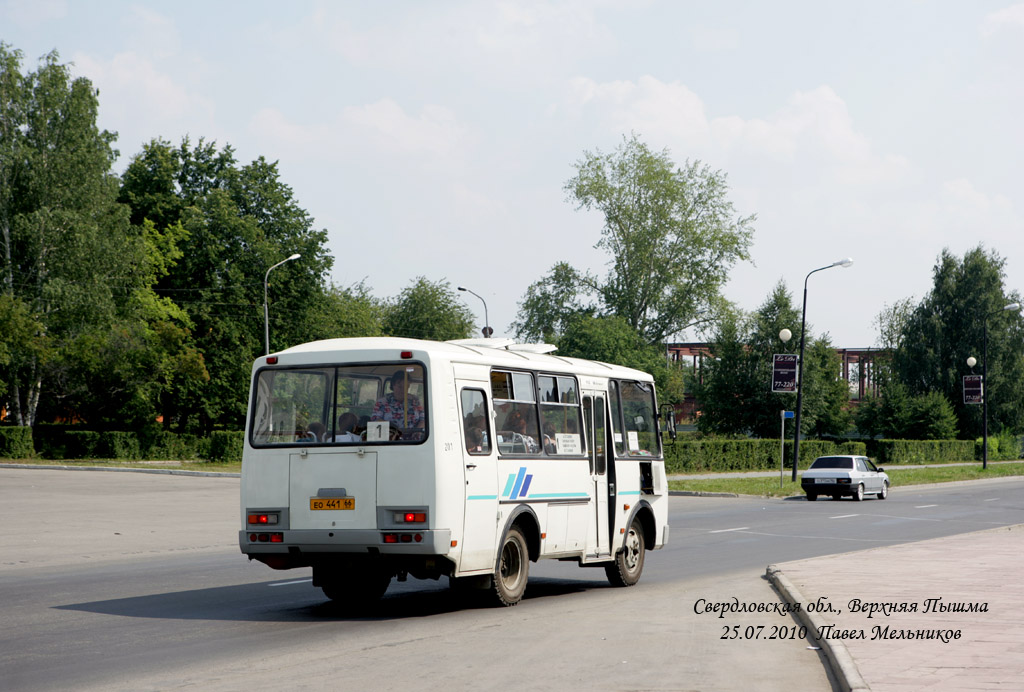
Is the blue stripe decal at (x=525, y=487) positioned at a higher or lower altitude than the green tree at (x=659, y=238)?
lower

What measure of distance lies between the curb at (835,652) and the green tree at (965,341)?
7776cm

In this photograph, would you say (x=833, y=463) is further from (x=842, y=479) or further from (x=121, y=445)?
(x=121, y=445)

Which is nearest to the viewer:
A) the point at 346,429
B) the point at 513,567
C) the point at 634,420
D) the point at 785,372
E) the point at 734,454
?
the point at 346,429

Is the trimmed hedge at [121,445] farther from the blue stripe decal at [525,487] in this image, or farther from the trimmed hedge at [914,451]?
the trimmed hedge at [914,451]

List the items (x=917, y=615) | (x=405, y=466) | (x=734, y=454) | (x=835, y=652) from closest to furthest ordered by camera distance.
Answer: (x=835, y=652), (x=917, y=615), (x=405, y=466), (x=734, y=454)

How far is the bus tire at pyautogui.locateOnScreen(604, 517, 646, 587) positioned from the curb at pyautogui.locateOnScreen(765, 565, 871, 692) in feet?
6.80

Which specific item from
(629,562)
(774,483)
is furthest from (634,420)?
(774,483)

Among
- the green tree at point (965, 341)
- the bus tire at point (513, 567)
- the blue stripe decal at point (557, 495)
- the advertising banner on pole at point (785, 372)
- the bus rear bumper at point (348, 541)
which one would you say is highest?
the green tree at point (965, 341)

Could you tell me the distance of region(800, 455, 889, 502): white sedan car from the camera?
37.8 meters

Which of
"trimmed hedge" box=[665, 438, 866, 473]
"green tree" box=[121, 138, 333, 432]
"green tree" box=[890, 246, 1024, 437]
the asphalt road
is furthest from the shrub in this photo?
"green tree" box=[890, 246, 1024, 437]

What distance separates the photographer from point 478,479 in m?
11.6

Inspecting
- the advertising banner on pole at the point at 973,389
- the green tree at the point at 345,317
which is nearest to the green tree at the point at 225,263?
the green tree at the point at 345,317

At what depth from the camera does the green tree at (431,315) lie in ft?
308

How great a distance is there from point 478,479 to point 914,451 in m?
67.0
